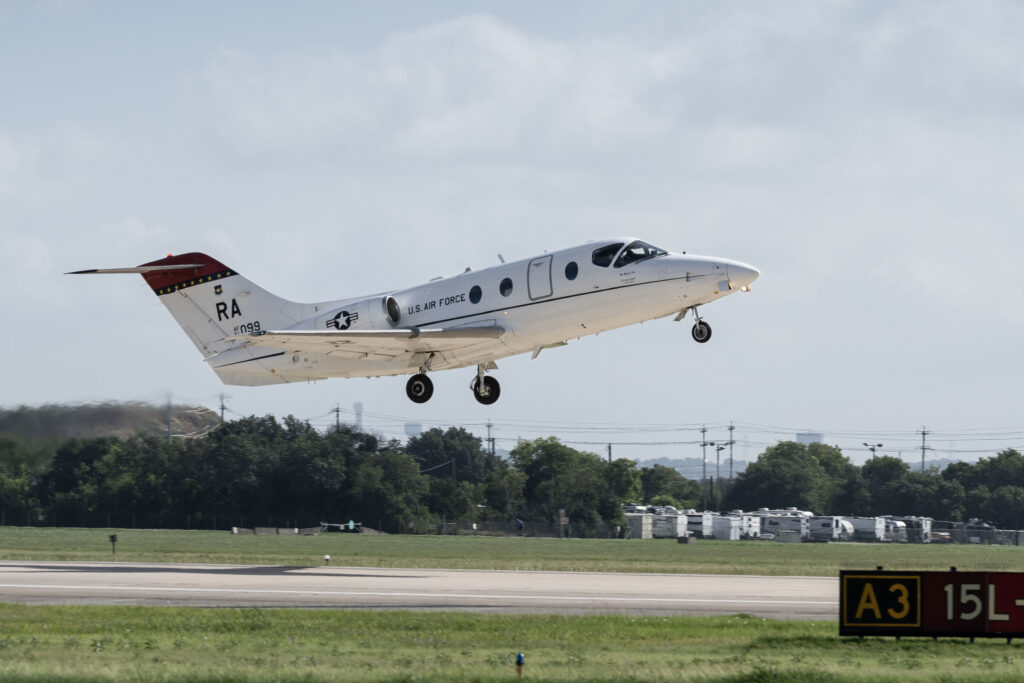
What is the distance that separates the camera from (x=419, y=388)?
37.6 metres

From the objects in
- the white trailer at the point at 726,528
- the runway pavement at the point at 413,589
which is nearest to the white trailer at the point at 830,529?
the white trailer at the point at 726,528

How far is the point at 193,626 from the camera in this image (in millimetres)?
22312

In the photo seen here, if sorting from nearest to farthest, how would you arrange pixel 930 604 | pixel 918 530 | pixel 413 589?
pixel 930 604, pixel 413 589, pixel 918 530

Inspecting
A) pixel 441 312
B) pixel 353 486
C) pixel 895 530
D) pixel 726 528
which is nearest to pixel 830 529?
pixel 895 530

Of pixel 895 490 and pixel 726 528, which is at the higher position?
pixel 895 490

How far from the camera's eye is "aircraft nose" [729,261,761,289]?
3097cm

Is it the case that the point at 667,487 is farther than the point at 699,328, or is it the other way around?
the point at 667,487

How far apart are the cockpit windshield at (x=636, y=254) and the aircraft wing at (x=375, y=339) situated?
162 inches

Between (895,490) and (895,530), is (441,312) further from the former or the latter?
(895,490)

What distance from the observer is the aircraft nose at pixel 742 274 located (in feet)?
102

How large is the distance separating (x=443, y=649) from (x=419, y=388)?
59.3 feet

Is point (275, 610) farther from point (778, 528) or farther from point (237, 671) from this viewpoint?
point (778, 528)

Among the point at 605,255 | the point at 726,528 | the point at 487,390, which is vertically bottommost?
the point at 726,528

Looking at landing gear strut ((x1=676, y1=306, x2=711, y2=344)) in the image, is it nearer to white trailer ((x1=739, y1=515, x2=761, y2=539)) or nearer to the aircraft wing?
the aircraft wing
